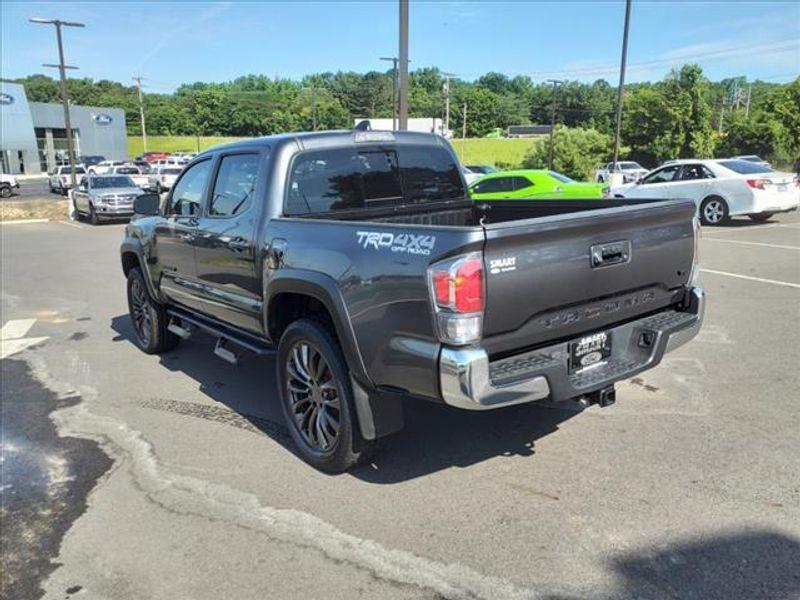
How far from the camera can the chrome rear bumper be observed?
302cm

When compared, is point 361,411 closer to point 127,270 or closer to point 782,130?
point 127,270

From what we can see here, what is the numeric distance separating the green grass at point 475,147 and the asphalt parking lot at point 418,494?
223 feet

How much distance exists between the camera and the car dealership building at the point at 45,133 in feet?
208

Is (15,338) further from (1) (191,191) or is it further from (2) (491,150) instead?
(2) (491,150)

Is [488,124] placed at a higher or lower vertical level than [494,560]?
higher

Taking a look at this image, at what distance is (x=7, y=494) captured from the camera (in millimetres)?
4035

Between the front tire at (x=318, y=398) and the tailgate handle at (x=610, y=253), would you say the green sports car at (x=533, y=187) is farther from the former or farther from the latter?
the tailgate handle at (x=610, y=253)

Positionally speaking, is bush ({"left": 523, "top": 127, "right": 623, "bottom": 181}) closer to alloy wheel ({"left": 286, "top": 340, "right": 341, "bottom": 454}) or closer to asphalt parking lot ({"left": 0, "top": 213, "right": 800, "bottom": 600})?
asphalt parking lot ({"left": 0, "top": 213, "right": 800, "bottom": 600})

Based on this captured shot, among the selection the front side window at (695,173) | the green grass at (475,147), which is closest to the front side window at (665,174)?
the front side window at (695,173)

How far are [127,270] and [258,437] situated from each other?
360 cm

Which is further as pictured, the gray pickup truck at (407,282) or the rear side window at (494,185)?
the rear side window at (494,185)

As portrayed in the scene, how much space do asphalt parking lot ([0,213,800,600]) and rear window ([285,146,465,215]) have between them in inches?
64.3

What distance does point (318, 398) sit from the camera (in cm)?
404

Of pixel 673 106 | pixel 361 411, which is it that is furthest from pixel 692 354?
pixel 673 106
